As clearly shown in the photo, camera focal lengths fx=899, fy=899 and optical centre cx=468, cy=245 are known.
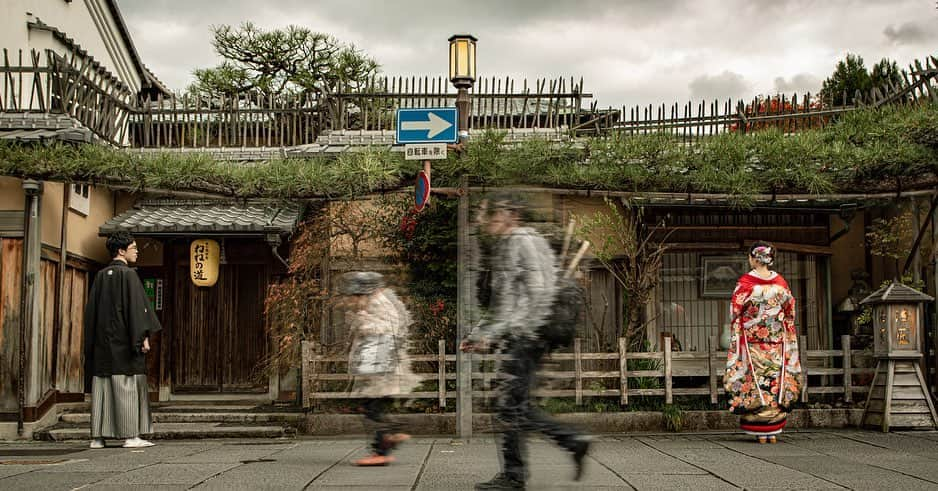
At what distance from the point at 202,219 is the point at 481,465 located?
21.8 feet

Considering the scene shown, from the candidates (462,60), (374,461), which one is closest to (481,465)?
(374,461)

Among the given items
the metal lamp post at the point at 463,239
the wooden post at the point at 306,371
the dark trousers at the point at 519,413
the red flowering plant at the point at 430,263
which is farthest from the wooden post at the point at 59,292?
the dark trousers at the point at 519,413

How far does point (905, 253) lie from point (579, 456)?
8224 mm

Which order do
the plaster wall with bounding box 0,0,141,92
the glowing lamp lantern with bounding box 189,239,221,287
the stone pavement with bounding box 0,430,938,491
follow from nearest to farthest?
the stone pavement with bounding box 0,430,938,491
the glowing lamp lantern with bounding box 189,239,221,287
the plaster wall with bounding box 0,0,141,92

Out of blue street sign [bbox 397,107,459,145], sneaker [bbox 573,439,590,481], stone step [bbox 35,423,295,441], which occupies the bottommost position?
stone step [bbox 35,423,295,441]

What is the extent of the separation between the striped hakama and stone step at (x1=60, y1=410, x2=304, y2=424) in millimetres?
2458

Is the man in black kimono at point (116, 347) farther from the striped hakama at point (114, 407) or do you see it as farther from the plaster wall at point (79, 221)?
the plaster wall at point (79, 221)

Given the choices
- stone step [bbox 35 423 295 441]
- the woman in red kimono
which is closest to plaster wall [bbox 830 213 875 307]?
the woman in red kimono

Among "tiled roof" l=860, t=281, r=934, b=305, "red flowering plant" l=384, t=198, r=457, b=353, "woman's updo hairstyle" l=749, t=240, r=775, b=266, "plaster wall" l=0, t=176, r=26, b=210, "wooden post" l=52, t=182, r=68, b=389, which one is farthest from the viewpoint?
"red flowering plant" l=384, t=198, r=457, b=353

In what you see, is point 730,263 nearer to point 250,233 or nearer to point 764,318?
point 764,318

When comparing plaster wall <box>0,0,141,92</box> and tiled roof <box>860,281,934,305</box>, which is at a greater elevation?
plaster wall <box>0,0,141,92</box>

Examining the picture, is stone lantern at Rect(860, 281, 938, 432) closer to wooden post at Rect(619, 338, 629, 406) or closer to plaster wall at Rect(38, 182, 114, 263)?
wooden post at Rect(619, 338, 629, 406)

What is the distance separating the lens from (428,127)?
9.42 metres

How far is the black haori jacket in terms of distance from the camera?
348 inches
